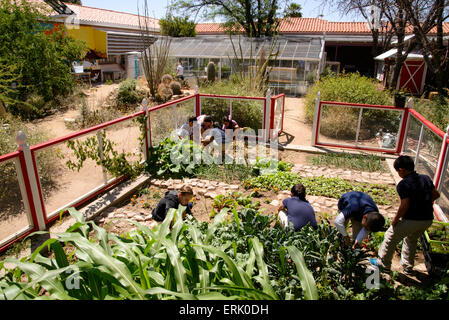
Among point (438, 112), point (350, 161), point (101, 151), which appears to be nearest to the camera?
point (101, 151)

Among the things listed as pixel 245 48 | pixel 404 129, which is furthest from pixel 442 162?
pixel 245 48

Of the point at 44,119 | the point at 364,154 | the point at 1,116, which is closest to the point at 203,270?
the point at 364,154

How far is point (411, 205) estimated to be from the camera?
3.42m

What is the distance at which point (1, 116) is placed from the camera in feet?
34.0

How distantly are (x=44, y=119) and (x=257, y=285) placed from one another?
1195cm

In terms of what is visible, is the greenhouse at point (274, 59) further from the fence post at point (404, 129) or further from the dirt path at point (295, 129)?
the fence post at point (404, 129)

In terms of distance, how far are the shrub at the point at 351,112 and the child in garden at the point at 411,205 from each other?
539cm

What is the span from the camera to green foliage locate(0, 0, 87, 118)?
12.2m

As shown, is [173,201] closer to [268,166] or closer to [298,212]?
[298,212]

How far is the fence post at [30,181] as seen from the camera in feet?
13.5

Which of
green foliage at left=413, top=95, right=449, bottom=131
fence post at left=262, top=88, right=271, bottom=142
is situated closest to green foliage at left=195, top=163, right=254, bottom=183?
fence post at left=262, top=88, right=271, bottom=142

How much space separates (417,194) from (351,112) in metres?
6.20

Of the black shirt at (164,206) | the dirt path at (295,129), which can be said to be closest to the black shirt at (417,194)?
the black shirt at (164,206)

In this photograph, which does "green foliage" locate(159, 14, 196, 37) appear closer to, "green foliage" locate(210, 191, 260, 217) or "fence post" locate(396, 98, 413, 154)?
"fence post" locate(396, 98, 413, 154)
